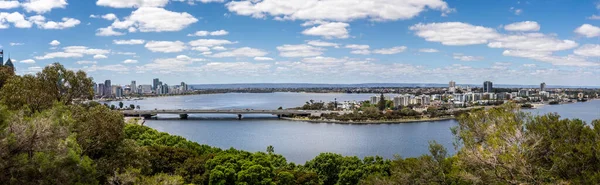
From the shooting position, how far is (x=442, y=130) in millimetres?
35938

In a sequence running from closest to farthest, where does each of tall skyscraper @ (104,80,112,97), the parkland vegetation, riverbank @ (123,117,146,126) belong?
the parkland vegetation
riverbank @ (123,117,146,126)
tall skyscraper @ (104,80,112,97)

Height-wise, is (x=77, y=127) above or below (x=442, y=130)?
above

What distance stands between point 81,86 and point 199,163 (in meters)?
4.73

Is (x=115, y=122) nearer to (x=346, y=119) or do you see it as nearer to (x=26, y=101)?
(x=26, y=101)

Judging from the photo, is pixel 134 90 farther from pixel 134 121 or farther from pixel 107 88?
pixel 134 121

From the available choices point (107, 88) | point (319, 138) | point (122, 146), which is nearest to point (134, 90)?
point (107, 88)

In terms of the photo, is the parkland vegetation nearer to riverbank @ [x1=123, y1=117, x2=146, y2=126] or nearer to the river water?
the river water

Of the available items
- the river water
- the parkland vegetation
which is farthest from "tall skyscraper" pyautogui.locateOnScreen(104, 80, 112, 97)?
the parkland vegetation

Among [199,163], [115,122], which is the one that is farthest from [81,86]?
[199,163]

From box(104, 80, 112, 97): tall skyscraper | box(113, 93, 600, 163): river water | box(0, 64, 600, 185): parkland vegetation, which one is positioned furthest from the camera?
box(104, 80, 112, 97): tall skyscraper

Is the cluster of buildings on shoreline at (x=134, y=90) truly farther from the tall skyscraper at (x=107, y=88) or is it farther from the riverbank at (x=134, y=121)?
the riverbank at (x=134, y=121)

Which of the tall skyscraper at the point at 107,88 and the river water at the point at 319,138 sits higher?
the tall skyscraper at the point at 107,88

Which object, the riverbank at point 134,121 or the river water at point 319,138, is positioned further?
the river water at point 319,138

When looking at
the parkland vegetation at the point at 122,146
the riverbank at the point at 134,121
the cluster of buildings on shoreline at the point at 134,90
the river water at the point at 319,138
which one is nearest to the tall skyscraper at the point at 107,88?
the cluster of buildings on shoreline at the point at 134,90
